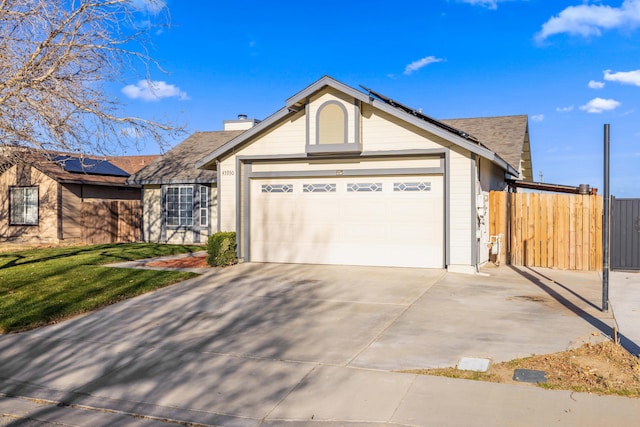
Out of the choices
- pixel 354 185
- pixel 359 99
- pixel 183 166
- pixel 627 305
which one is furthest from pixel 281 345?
pixel 183 166

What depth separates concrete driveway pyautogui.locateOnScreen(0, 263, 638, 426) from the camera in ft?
17.8

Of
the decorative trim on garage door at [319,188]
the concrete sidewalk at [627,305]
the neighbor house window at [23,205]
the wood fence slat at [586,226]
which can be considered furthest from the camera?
the neighbor house window at [23,205]

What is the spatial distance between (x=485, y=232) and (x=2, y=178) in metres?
21.5

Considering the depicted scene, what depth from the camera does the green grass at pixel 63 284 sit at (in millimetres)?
9328

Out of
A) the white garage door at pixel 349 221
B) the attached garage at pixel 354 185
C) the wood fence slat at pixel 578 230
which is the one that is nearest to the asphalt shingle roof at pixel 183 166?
the attached garage at pixel 354 185

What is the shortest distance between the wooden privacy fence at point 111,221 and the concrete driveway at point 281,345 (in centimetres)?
1316

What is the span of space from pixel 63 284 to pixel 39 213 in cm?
1311

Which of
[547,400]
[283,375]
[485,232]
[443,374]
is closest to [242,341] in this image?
[283,375]

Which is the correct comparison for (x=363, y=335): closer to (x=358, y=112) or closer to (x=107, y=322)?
(x=107, y=322)

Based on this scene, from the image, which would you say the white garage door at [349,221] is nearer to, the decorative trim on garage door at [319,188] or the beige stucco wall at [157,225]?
the decorative trim on garage door at [319,188]

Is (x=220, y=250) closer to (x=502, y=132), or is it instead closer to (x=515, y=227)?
(x=515, y=227)

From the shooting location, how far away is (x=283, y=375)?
613 centimetres

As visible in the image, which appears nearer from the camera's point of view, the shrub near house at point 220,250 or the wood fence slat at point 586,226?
the wood fence slat at point 586,226

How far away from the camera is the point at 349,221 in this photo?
14.4 meters
